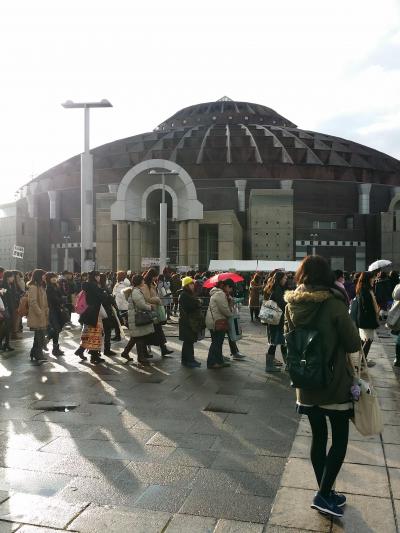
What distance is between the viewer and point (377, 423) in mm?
3504

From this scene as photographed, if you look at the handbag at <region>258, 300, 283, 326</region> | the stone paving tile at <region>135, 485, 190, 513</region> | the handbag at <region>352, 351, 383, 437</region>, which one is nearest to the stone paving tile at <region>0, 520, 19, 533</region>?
the stone paving tile at <region>135, 485, 190, 513</region>

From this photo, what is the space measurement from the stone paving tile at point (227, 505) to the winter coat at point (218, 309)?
5004 mm

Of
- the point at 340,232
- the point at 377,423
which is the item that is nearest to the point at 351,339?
the point at 377,423

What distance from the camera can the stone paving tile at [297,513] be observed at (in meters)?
3.39

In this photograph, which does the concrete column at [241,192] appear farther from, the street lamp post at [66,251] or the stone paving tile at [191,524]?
the stone paving tile at [191,524]

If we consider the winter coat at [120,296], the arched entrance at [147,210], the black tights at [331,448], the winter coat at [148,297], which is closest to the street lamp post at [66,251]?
the arched entrance at [147,210]

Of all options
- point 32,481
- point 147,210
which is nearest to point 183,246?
point 147,210

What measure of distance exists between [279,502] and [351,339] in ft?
4.28

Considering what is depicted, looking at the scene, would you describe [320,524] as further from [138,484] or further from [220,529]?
[138,484]

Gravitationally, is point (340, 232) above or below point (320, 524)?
above

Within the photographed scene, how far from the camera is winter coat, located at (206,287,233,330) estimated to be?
885 centimetres

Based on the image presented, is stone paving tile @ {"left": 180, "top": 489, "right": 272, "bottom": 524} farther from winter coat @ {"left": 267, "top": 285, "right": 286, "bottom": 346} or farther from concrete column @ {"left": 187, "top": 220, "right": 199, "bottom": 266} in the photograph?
concrete column @ {"left": 187, "top": 220, "right": 199, "bottom": 266}

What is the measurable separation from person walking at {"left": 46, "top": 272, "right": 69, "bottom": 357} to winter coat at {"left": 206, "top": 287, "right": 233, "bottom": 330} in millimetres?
3230

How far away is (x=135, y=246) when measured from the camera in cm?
3441
